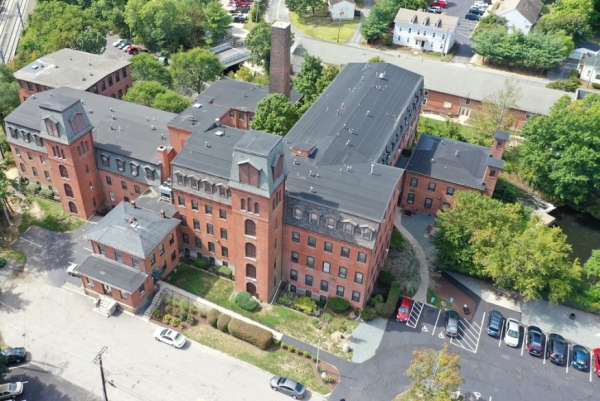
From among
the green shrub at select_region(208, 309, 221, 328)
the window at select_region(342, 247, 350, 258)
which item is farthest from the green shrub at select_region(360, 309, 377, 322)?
the green shrub at select_region(208, 309, 221, 328)

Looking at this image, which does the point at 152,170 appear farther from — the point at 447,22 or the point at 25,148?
the point at 447,22

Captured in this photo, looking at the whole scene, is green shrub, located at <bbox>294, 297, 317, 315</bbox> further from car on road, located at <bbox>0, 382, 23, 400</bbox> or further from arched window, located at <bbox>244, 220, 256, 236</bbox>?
car on road, located at <bbox>0, 382, 23, 400</bbox>

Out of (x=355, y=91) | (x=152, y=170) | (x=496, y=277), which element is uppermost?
(x=355, y=91)

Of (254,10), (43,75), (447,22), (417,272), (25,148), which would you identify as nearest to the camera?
(417,272)

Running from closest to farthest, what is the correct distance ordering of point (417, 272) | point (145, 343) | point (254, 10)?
point (145, 343), point (417, 272), point (254, 10)

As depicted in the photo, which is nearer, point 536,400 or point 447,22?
point 536,400

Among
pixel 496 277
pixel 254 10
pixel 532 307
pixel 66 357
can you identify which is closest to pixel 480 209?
pixel 496 277

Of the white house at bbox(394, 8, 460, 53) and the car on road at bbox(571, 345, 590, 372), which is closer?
the car on road at bbox(571, 345, 590, 372)
